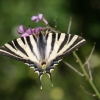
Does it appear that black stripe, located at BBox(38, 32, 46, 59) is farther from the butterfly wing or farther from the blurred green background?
the blurred green background

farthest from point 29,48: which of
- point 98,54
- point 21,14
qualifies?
point 98,54

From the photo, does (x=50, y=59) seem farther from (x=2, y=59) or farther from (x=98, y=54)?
(x=98, y=54)

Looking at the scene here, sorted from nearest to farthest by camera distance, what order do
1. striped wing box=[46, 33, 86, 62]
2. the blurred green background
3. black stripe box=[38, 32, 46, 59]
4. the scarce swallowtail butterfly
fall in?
1. striped wing box=[46, 33, 86, 62]
2. the scarce swallowtail butterfly
3. black stripe box=[38, 32, 46, 59]
4. the blurred green background

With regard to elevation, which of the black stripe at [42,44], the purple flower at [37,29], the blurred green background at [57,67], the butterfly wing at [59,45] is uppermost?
the blurred green background at [57,67]

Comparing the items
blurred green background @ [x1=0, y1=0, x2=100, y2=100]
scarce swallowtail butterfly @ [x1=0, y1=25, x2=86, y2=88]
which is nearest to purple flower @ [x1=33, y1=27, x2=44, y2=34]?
scarce swallowtail butterfly @ [x1=0, y1=25, x2=86, y2=88]

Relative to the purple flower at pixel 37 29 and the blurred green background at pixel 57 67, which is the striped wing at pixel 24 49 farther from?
the blurred green background at pixel 57 67

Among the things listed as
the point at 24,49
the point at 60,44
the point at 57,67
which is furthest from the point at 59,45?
the point at 57,67

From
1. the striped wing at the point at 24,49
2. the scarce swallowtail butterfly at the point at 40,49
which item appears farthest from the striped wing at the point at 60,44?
the striped wing at the point at 24,49
